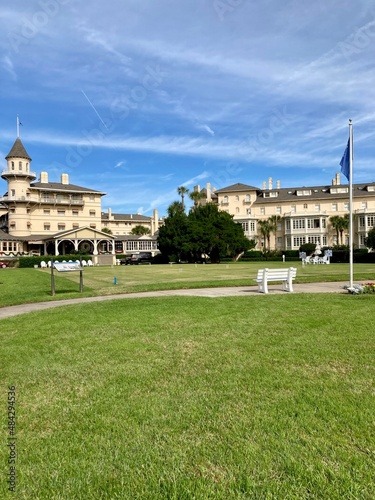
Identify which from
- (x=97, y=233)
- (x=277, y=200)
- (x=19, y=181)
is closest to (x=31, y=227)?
(x=19, y=181)

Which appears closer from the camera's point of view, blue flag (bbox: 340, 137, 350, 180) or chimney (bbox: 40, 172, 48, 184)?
blue flag (bbox: 340, 137, 350, 180)

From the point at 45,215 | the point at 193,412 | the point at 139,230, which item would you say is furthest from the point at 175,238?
the point at 193,412

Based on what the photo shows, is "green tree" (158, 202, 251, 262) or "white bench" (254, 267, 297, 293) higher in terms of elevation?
"green tree" (158, 202, 251, 262)

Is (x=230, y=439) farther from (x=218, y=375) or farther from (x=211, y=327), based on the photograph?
(x=211, y=327)

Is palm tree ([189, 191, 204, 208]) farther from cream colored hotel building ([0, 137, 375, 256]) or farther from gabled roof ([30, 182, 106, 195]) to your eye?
gabled roof ([30, 182, 106, 195])

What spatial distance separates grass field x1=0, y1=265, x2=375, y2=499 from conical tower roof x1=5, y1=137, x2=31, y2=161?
267 ft

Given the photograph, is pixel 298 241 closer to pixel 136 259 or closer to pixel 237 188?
pixel 237 188

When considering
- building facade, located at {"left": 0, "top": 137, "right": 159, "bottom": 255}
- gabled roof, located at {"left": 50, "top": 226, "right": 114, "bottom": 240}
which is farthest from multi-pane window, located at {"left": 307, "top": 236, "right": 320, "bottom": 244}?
gabled roof, located at {"left": 50, "top": 226, "right": 114, "bottom": 240}

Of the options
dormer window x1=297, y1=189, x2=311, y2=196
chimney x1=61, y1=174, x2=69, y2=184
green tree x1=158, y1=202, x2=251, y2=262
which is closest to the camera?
green tree x1=158, y1=202, x2=251, y2=262

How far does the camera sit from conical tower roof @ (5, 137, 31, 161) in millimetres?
78812

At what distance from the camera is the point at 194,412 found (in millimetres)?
3766

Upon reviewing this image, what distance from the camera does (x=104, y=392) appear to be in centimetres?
437

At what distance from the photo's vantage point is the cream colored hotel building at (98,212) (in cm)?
7725

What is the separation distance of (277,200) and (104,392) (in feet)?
293
